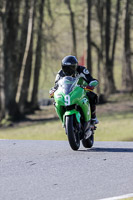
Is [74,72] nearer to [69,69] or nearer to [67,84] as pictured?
[69,69]

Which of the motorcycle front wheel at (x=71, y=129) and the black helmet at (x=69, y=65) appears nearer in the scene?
the motorcycle front wheel at (x=71, y=129)

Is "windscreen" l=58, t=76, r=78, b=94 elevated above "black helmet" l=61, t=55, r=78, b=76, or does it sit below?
below

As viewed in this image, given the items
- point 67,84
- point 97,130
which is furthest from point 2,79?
point 67,84

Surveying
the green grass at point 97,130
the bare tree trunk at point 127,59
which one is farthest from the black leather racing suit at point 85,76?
the bare tree trunk at point 127,59

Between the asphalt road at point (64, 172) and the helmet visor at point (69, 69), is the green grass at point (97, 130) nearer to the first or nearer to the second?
the asphalt road at point (64, 172)

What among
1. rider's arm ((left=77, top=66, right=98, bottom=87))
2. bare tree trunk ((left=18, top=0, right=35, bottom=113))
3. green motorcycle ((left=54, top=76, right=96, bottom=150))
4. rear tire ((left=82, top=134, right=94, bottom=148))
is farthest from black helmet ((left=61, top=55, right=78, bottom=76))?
bare tree trunk ((left=18, top=0, right=35, bottom=113))

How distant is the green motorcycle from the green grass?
10.9 m

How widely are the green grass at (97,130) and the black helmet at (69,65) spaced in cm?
1118

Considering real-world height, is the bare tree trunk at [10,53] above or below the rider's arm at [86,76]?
below

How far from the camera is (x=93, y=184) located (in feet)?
24.8

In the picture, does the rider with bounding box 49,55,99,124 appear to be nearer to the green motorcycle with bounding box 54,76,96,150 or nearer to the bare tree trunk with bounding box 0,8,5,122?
the green motorcycle with bounding box 54,76,96,150

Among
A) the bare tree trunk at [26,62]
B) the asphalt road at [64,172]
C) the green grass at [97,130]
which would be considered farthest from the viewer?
the bare tree trunk at [26,62]

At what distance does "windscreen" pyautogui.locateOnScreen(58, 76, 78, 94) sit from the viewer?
1046 centimetres

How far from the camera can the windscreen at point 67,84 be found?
1046cm
